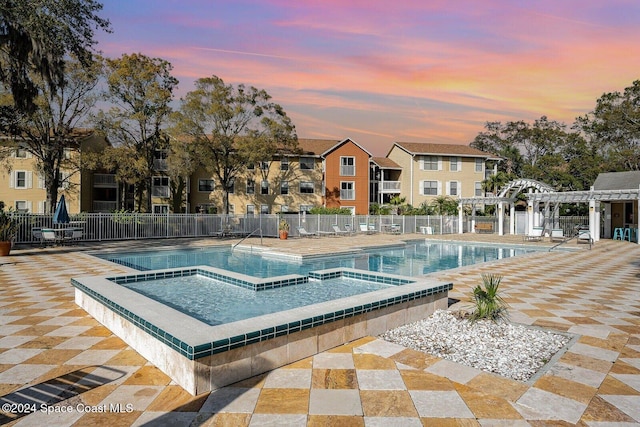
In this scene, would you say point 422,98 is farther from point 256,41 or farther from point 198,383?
point 198,383

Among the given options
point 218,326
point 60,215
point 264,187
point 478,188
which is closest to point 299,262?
point 60,215

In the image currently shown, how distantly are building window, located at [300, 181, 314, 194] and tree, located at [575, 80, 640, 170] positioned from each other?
2703 centimetres

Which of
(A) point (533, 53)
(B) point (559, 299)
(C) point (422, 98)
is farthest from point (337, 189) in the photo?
(B) point (559, 299)

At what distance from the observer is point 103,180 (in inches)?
1409

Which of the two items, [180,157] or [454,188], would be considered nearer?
[180,157]

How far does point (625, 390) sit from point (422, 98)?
16.8 m

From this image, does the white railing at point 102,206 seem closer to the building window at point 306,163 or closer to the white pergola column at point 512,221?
the building window at point 306,163

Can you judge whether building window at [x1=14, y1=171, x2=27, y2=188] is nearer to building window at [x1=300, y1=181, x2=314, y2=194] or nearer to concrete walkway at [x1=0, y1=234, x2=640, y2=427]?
building window at [x1=300, y1=181, x2=314, y2=194]

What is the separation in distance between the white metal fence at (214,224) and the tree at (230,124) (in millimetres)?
7625

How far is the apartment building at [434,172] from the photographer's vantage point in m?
39.4

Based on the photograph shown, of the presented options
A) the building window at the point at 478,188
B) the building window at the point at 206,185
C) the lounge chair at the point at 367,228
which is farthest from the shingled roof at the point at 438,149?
the building window at the point at 206,185

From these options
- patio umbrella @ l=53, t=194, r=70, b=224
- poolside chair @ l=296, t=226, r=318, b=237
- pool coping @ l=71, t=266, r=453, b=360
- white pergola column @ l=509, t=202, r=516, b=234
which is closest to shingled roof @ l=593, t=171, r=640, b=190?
white pergola column @ l=509, t=202, r=516, b=234

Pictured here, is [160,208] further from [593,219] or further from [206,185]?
[593,219]

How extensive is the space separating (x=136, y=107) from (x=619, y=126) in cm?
4004
